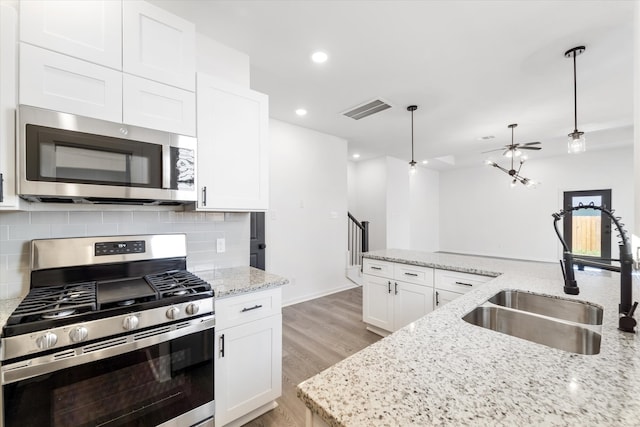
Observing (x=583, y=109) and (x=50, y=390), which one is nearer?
(x=50, y=390)

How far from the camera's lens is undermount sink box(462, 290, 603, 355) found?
3.88 ft

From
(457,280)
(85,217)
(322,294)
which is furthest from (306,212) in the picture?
(85,217)

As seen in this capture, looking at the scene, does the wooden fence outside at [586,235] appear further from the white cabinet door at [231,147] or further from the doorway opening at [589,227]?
the white cabinet door at [231,147]

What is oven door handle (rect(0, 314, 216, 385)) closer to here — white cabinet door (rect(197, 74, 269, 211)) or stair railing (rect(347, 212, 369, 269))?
white cabinet door (rect(197, 74, 269, 211))

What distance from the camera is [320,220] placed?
15.1 feet

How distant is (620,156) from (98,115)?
8.76 m

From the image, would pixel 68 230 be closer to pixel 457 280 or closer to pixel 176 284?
pixel 176 284

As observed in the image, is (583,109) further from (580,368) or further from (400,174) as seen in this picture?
(580,368)

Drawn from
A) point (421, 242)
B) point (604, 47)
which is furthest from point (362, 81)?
point (421, 242)

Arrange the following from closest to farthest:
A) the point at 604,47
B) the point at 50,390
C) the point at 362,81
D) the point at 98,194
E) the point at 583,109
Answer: the point at 50,390
the point at 98,194
the point at 604,47
the point at 362,81
the point at 583,109

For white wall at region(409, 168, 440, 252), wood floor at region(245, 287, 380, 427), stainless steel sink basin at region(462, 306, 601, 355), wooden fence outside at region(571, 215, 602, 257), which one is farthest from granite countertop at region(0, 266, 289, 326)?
wooden fence outside at region(571, 215, 602, 257)

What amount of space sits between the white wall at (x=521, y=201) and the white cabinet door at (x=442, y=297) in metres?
6.00

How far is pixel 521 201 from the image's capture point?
715 centimetres

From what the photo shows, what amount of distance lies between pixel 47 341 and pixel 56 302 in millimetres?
223
